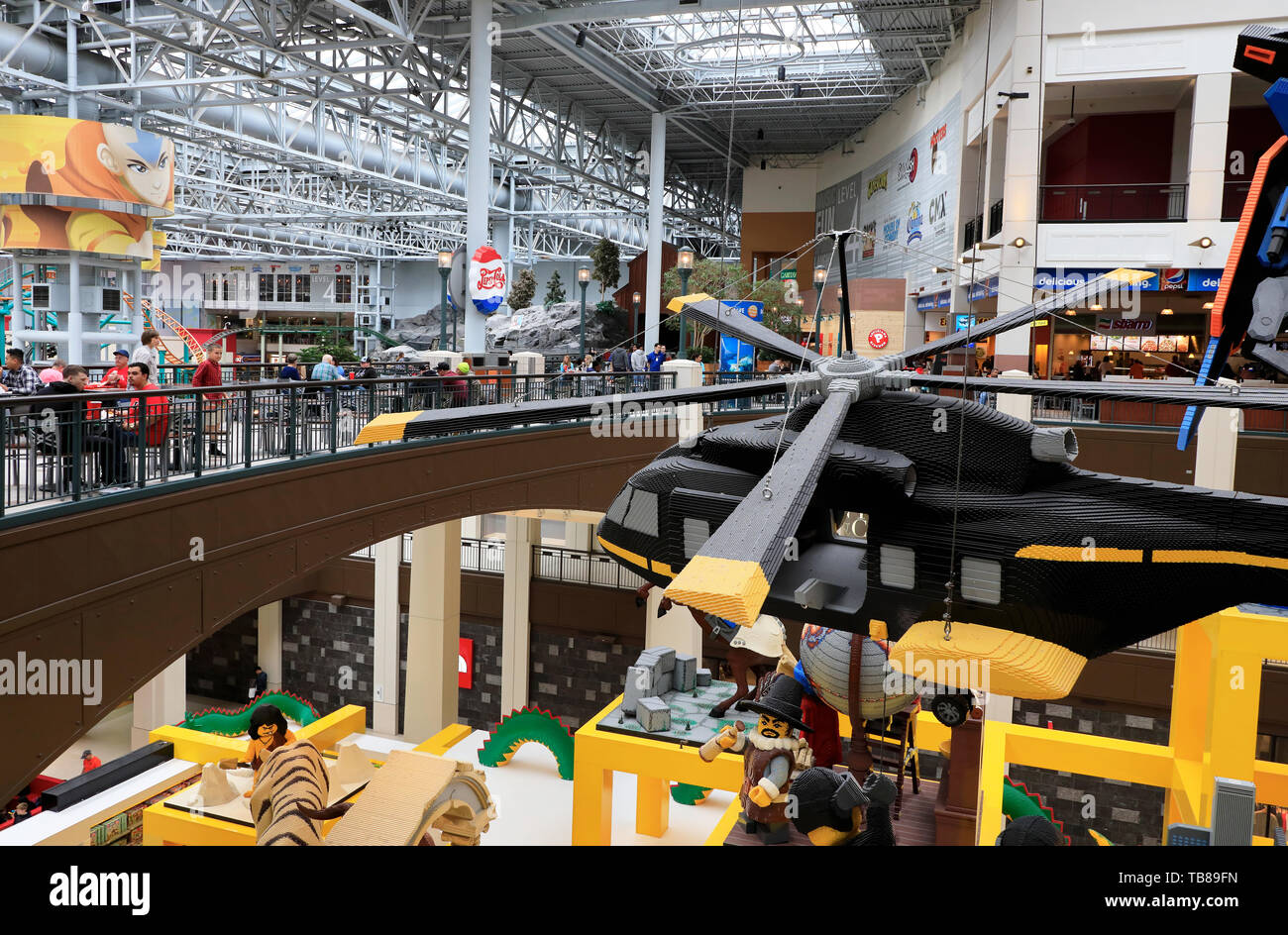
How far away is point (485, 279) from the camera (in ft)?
71.2

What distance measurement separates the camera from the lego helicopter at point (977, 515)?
15.9 ft

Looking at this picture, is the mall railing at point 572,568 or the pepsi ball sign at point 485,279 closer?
the pepsi ball sign at point 485,279

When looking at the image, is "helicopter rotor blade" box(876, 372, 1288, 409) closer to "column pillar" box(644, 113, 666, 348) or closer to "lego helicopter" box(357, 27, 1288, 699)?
"lego helicopter" box(357, 27, 1288, 699)

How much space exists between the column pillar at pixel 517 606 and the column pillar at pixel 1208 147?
16735 millimetres

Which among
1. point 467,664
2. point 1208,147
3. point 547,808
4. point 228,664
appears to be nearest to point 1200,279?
point 1208,147

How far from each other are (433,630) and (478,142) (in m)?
11.1

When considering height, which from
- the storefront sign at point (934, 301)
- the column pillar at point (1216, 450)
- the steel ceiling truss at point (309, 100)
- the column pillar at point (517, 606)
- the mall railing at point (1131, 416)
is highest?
the steel ceiling truss at point (309, 100)

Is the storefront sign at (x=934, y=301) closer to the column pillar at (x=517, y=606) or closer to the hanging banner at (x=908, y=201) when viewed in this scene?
the hanging banner at (x=908, y=201)

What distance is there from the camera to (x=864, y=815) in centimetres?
641

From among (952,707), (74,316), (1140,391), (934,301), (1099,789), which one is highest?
(934,301)

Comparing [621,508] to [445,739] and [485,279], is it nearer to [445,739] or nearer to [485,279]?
[445,739]

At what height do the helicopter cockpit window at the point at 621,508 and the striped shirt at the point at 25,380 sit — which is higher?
the striped shirt at the point at 25,380

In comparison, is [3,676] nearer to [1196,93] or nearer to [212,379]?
[212,379]

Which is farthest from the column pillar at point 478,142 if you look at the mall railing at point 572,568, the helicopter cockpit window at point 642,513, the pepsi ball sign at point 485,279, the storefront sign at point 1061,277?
the helicopter cockpit window at point 642,513
